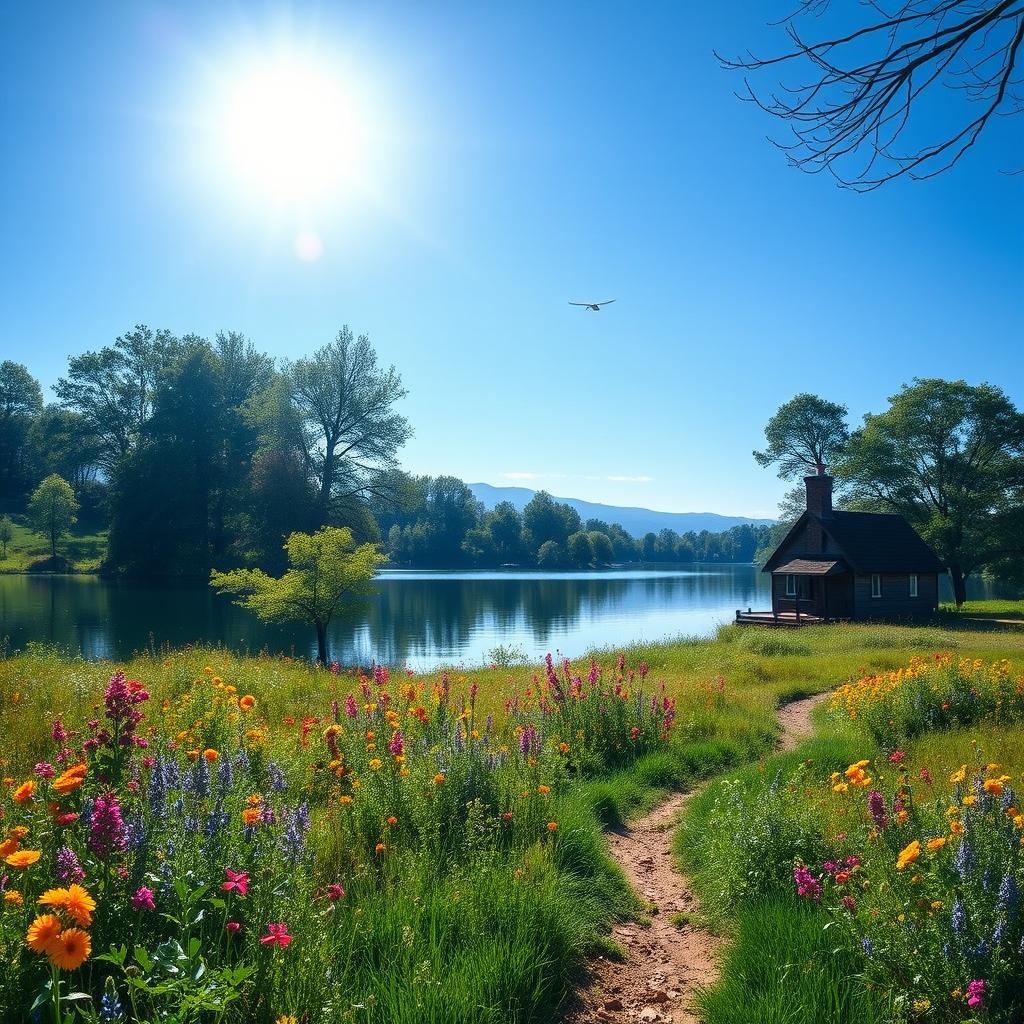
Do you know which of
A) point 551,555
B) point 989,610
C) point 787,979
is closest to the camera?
point 787,979

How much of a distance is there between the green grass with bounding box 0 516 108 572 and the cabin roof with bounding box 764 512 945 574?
176 ft

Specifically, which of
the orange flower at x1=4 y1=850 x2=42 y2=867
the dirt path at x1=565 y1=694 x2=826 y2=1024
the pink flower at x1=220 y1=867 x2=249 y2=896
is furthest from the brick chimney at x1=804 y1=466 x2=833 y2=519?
the orange flower at x1=4 y1=850 x2=42 y2=867

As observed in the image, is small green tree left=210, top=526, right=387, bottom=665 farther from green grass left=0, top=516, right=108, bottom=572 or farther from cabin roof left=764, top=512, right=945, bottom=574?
green grass left=0, top=516, right=108, bottom=572

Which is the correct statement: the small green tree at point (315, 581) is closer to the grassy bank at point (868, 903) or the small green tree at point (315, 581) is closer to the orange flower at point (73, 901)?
the grassy bank at point (868, 903)

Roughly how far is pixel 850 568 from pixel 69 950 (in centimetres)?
3548

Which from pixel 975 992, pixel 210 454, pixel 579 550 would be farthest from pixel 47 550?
pixel 975 992

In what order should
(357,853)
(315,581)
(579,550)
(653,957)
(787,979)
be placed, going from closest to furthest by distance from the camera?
(787,979) → (653,957) → (357,853) → (315,581) → (579,550)

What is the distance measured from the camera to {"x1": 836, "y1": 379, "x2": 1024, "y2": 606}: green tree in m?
37.6

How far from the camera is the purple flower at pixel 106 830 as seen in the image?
281cm

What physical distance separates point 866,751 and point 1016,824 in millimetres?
4763

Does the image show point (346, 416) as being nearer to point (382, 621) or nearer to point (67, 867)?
point (382, 621)

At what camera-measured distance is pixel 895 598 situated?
112 feet

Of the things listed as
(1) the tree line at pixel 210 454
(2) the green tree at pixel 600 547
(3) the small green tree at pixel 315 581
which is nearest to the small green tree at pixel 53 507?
(1) the tree line at pixel 210 454

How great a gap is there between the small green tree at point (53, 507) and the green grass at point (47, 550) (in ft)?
4.00
